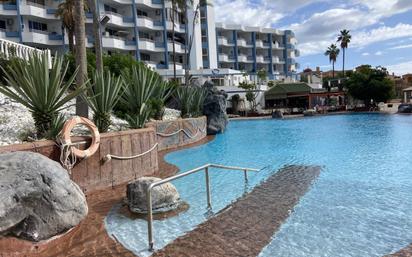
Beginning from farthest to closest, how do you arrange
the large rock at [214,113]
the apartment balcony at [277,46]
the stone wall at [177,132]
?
1. the apartment balcony at [277,46]
2. the large rock at [214,113]
3. the stone wall at [177,132]

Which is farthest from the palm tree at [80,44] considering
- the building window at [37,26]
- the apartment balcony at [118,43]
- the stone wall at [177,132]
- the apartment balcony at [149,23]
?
the apartment balcony at [149,23]

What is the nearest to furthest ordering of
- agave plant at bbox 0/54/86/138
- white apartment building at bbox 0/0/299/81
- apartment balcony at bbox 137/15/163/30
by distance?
agave plant at bbox 0/54/86/138, white apartment building at bbox 0/0/299/81, apartment balcony at bbox 137/15/163/30

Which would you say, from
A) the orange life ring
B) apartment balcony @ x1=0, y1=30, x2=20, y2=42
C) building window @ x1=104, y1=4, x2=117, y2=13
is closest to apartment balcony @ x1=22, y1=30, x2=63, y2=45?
apartment balcony @ x1=0, y1=30, x2=20, y2=42

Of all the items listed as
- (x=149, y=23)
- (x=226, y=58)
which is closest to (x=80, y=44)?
(x=149, y=23)

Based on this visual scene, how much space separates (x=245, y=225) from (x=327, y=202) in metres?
2.54

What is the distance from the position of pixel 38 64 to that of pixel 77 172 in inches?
106

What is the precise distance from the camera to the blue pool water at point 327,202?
19.2 ft

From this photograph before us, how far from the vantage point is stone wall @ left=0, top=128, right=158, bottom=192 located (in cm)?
789

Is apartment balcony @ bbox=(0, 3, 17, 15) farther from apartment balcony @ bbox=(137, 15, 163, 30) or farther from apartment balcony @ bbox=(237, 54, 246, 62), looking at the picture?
apartment balcony @ bbox=(237, 54, 246, 62)

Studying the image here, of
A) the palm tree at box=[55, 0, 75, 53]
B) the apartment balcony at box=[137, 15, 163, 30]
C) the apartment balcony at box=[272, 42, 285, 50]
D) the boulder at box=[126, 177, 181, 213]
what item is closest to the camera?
the boulder at box=[126, 177, 181, 213]

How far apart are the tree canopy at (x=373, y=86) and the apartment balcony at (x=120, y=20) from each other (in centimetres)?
3044

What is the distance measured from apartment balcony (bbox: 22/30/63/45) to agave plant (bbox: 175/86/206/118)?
26674 millimetres

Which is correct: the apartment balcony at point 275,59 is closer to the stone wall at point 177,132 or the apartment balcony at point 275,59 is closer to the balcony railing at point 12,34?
the balcony railing at point 12,34

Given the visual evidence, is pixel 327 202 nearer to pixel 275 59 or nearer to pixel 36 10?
pixel 36 10
